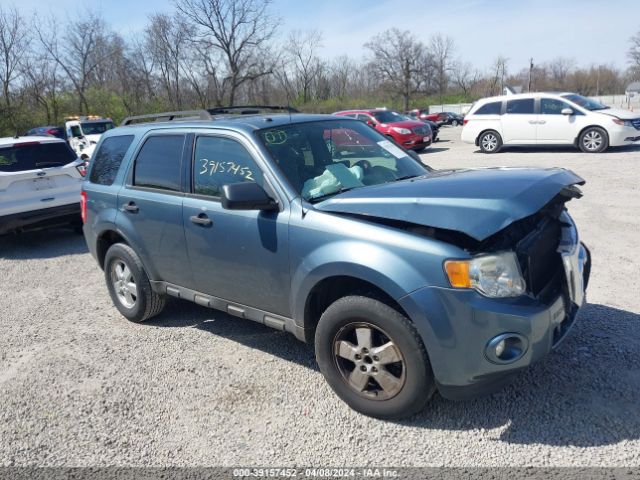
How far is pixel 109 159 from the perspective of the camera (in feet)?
16.9

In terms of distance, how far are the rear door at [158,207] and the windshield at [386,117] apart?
15.9 metres

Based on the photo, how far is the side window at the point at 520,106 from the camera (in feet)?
50.9

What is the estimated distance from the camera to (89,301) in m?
5.77

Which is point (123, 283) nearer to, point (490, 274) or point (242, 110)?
point (242, 110)

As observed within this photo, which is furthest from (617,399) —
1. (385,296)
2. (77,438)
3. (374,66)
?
(374,66)

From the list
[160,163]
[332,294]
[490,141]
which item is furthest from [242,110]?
[490,141]

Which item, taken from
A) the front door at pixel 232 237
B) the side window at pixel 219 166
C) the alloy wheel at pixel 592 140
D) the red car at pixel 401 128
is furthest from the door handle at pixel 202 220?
the red car at pixel 401 128

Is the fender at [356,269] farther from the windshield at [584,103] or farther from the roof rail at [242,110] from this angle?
the windshield at [584,103]

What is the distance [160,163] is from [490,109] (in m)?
14.2

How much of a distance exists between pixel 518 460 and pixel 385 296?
3.65 ft

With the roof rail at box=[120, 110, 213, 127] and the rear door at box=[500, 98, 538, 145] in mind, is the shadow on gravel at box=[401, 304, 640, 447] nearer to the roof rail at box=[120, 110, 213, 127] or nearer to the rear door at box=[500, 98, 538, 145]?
the roof rail at box=[120, 110, 213, 127]

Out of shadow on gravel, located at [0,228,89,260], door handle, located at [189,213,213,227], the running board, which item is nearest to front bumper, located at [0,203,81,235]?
shadow on gravel, located at [0,228,89,260]

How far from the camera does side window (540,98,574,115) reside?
15.0 metres

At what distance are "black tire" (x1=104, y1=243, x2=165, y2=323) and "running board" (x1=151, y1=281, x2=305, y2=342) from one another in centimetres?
15
